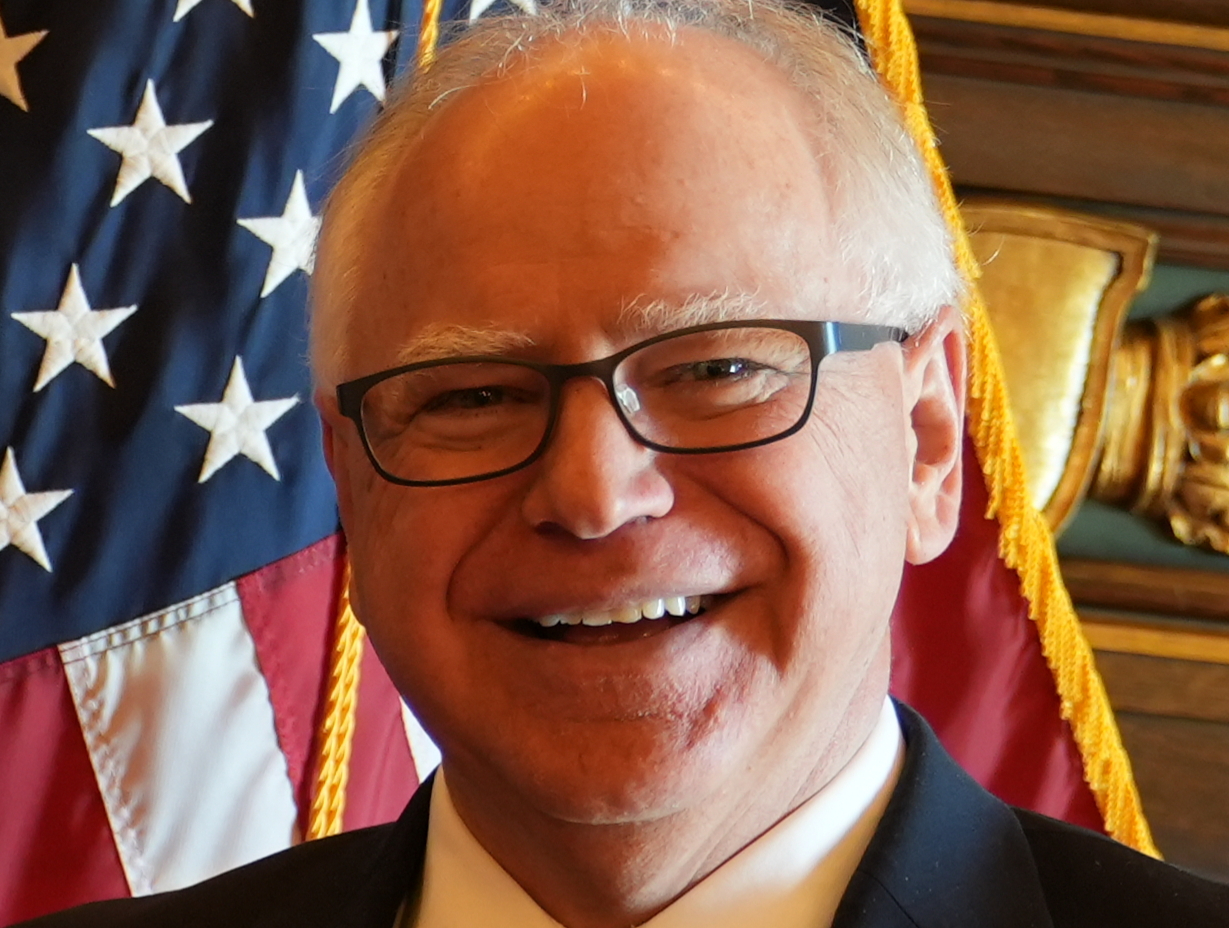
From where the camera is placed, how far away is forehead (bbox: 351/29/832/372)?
2.78ft

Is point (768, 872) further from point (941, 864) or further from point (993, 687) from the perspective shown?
point (993, 687)

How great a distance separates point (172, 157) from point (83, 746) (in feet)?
2.37

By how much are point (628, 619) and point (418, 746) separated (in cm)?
92

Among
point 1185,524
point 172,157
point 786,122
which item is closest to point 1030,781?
point 1185,524

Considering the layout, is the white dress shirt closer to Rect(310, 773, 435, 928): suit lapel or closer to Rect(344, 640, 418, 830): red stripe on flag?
Rect(310, 773, 435, 928): suit lapel

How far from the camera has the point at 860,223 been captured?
3.03 ft

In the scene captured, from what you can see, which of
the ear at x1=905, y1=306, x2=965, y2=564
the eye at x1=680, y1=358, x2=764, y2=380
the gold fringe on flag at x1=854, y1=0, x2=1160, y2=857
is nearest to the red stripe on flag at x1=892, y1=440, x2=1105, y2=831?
the gold fringe on flag at x1=854, y1=0, x2=1160, y2=857

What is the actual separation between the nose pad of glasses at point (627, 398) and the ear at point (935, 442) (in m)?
0.27

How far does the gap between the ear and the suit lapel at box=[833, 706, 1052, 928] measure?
17 centimetres

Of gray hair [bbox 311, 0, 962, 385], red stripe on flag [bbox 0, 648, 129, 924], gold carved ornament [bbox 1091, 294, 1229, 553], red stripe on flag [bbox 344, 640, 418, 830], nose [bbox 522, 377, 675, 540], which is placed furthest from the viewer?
gold carved ornament [bbox 1091, 294, 1229, 553]

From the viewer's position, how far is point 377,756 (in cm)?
163

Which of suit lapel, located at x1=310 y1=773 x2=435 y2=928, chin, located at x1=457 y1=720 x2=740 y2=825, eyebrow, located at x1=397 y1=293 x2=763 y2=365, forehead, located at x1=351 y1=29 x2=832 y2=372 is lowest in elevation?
suit lapel, located at x1=310 y1=773 x2=435 y2=928

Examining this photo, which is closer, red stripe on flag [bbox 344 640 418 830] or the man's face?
the man's face

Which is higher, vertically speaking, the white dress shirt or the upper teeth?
the upper teeth
